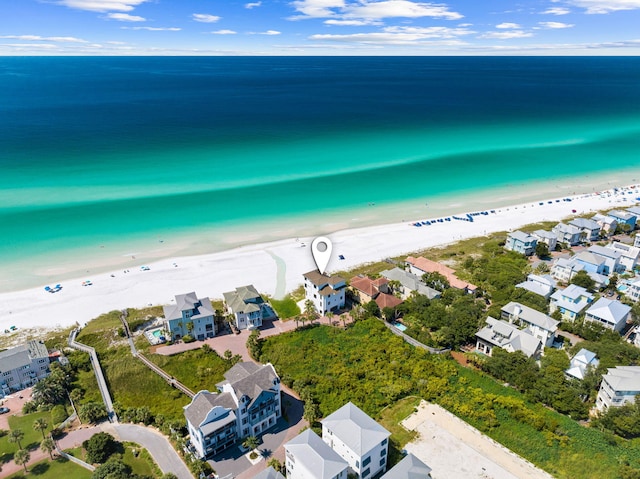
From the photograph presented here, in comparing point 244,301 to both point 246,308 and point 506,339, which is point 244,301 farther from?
point 506,339

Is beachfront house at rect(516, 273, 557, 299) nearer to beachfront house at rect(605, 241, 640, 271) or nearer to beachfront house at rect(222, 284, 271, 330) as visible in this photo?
beachfront house at rect(605, 241, 640, 271)

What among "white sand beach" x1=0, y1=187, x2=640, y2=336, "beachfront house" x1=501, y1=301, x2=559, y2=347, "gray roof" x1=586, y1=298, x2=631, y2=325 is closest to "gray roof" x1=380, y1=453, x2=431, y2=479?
"beachfront house" x1=501, y1=301, x2=559, y2=347

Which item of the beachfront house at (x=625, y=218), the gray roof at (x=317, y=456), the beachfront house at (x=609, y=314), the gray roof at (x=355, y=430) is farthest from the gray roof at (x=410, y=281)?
the beachfront house at (x=625, y=218)

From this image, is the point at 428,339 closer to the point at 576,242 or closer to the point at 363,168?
the point at 576,242

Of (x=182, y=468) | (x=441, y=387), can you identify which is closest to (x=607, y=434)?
(x=441, y=387)

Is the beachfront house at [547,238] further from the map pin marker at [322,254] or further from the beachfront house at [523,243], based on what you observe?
the map pin marker at [322,254]

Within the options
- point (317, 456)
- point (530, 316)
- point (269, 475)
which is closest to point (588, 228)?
point (530, 316)
